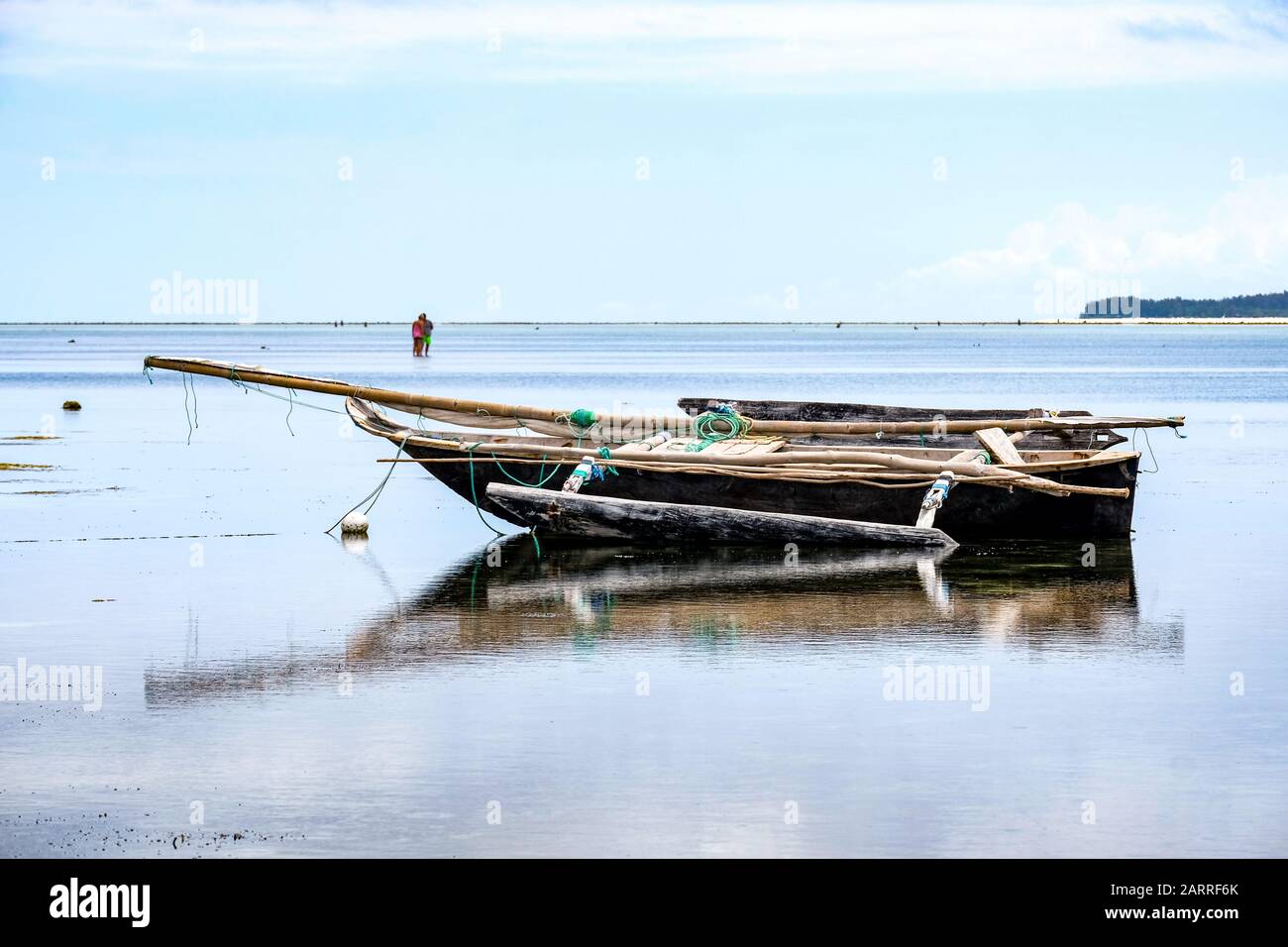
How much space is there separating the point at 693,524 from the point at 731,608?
3.31 m

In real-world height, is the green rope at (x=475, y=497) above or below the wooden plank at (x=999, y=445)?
below

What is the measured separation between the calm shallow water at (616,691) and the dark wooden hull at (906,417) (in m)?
1.36

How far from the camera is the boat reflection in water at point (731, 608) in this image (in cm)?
1110

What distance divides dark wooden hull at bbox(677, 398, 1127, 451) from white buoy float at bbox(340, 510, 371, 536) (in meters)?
5.00

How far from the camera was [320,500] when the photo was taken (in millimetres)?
20641

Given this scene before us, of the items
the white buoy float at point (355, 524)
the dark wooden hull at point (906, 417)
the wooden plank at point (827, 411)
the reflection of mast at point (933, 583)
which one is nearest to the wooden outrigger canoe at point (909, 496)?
the reflection of mast at point (933, 583)

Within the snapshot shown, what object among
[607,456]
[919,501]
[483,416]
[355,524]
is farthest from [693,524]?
[483,416]

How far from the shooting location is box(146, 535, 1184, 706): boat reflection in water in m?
11.1

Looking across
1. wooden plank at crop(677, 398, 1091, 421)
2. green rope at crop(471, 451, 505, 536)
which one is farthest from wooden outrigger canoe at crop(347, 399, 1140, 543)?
wooden plank at crop(677, 398, 1091, 421)

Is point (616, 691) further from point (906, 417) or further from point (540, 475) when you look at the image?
point (906, 417)

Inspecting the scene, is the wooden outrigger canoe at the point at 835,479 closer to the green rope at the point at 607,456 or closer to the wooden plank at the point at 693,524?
the green rope at the point at 607,456

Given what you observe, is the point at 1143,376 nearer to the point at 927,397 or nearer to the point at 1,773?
the point at 927,397

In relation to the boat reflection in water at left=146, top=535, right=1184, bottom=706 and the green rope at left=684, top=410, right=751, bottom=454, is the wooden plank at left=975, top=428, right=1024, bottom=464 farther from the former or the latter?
the green rope at left=684, top=410, right=751, bottom=454
